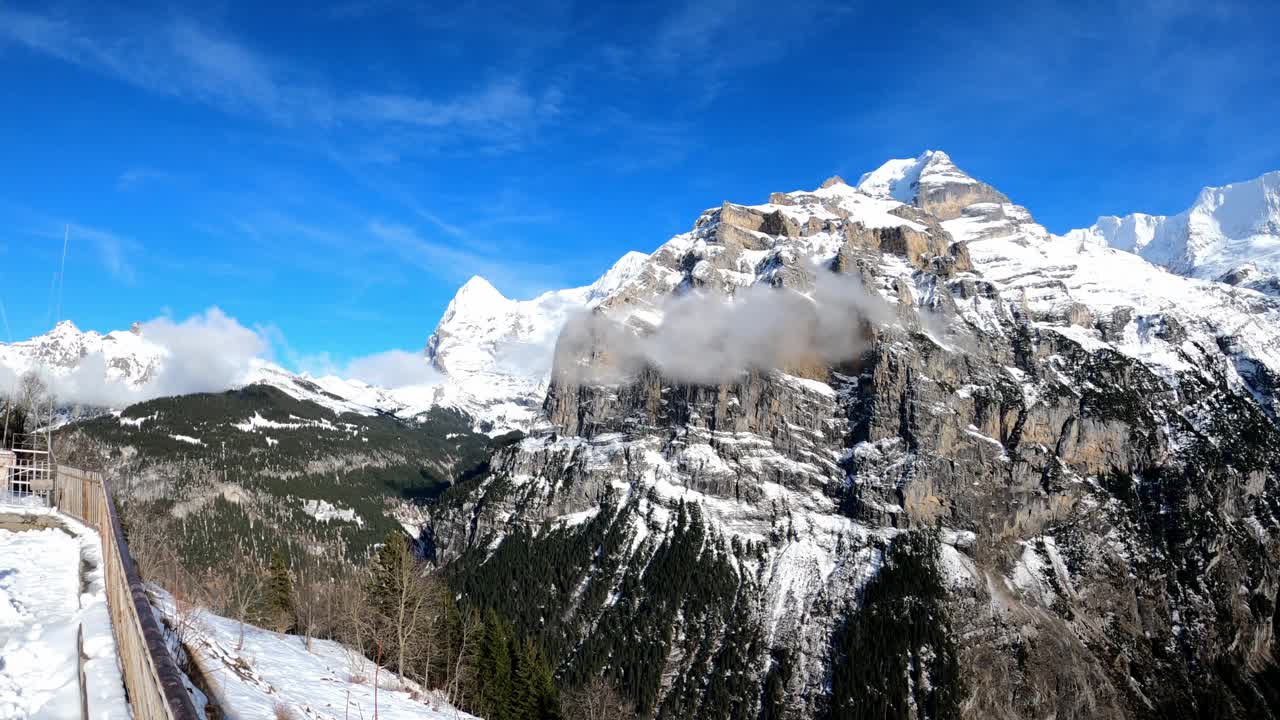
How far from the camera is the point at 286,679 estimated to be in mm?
24750

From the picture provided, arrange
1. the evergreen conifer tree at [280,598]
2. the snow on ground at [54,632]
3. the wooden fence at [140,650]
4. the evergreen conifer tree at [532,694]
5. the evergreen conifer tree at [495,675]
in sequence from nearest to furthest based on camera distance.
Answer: the wooden fence at [140,650] → the snow on ground at [54,632] → the evergreen conifer tree at [495,675] → the evergreen conifer tree at [280,598] → the evergreen conifer tree at [532,694]

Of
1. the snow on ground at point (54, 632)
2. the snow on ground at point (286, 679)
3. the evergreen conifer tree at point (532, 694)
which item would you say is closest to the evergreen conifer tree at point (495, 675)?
the evergreen conifer tree at point (532, 694)

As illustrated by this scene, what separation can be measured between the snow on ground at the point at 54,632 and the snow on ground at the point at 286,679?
2891mm

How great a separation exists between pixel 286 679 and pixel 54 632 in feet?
42.0

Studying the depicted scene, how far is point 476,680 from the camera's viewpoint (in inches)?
2184

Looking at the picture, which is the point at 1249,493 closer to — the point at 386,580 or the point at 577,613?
the point at 577,613

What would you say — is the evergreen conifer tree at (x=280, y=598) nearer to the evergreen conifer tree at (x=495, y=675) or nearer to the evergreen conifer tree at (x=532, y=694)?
the evergreen conifer tree at (x=495, y=675)

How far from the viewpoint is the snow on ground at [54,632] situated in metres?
10.5

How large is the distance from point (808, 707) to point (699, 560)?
166 ft

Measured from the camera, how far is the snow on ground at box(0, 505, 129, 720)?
34.4 feet

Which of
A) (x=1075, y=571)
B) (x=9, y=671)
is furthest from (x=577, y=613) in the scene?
(x=9, y=671)

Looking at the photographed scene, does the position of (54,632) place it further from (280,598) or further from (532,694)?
(280,598)

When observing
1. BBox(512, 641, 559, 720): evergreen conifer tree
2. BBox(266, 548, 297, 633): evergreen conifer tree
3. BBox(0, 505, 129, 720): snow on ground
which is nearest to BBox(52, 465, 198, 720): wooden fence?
BBox(0, 505, 129, 720): snow on ground

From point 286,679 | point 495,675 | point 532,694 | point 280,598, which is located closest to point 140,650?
point 286,679
